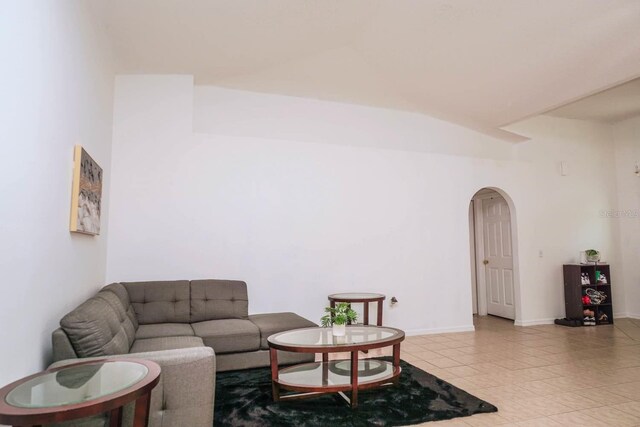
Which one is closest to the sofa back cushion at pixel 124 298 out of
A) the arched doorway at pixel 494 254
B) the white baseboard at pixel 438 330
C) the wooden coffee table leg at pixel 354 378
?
the wooden coffee table leg at pixel 354 378

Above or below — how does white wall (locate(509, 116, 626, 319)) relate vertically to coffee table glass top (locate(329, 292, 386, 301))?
above

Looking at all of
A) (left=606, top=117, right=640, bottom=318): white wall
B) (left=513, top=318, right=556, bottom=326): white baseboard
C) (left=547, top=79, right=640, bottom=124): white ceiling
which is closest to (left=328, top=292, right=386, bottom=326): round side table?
(left=513, top=318, right=556, bottom=326): white baseboard

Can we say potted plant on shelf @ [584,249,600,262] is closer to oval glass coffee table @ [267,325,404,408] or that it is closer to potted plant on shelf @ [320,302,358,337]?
oval glass coffee table @ [267,325,404,408]

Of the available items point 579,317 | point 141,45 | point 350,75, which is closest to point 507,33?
point 350,75

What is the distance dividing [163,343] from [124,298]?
2.40 ft

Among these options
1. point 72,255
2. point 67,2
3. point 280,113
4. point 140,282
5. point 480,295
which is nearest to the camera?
point 67,2

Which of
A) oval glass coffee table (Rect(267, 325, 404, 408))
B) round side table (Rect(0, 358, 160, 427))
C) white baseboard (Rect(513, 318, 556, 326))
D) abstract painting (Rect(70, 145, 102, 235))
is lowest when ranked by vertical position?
white baseboard (Rect(513, 318, 556, 326))

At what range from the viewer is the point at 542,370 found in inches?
145

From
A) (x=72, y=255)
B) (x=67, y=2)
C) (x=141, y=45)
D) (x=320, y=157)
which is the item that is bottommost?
(x=72, y=255)

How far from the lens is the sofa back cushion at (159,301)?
3734 millimetres

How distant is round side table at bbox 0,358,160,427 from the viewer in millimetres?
1351

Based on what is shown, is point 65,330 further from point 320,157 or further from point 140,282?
point 320,157

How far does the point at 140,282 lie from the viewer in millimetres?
3941

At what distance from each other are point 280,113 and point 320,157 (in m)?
0.73
